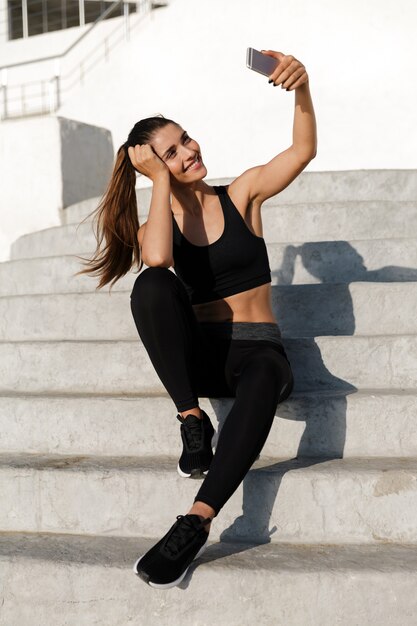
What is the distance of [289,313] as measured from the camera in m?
3.30

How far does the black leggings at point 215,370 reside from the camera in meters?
2.11

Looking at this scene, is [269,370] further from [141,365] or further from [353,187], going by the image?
[353,187]

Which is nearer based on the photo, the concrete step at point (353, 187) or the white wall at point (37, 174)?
the concrete step at point (353, 187)

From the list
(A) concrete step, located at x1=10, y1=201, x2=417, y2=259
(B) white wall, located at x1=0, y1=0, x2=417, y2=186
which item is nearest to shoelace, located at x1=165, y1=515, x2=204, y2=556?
(A) concrete step, located at x1=10, y1=201, x2=417, y2=259

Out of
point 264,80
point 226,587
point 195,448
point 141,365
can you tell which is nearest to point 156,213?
point 141,365

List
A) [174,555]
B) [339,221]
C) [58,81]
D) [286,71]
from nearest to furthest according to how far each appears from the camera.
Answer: [174,555], [286,71], [339,221], [58,81]

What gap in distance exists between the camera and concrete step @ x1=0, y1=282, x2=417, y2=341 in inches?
125

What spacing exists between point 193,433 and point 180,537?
38cm

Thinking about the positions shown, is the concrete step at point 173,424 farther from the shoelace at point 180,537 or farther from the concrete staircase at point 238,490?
the shoelace at point 180,537

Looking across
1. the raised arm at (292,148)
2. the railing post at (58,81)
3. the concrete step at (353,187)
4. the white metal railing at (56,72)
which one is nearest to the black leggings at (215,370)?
the raised arm at (292,148)

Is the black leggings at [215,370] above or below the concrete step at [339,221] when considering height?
below

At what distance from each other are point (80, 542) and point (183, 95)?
232 inches

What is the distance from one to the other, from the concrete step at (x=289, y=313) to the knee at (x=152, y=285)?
0.99 m

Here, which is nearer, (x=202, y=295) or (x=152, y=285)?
(x=152, y=285)
